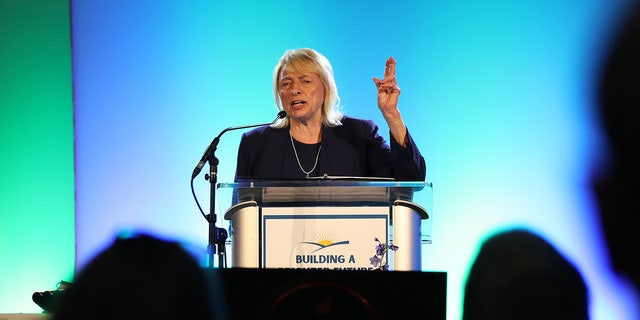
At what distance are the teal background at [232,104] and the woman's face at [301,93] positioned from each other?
0.95 meters

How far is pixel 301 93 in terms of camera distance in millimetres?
3568

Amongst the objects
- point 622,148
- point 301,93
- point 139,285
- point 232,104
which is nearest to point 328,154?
point 301,93

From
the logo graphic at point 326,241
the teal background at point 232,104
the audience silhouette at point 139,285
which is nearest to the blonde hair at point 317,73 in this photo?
the teal background at point 232,104

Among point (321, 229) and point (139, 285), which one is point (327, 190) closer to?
point (321, 229)

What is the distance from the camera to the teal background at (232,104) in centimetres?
457

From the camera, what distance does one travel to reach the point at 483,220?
4617 millimetres

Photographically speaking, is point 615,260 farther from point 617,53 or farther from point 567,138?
point 567,138

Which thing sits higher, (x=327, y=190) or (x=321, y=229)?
(x=327, y=190)

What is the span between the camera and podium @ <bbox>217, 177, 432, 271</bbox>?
96.7 inches

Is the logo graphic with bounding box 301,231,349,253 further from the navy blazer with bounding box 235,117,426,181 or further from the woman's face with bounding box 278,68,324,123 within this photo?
the woman's face with bounding box 278,68,324,123

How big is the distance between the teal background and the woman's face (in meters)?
0.95

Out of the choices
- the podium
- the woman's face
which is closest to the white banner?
the podium

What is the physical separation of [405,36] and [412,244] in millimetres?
2391

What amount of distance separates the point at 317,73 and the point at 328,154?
423 millimetres
